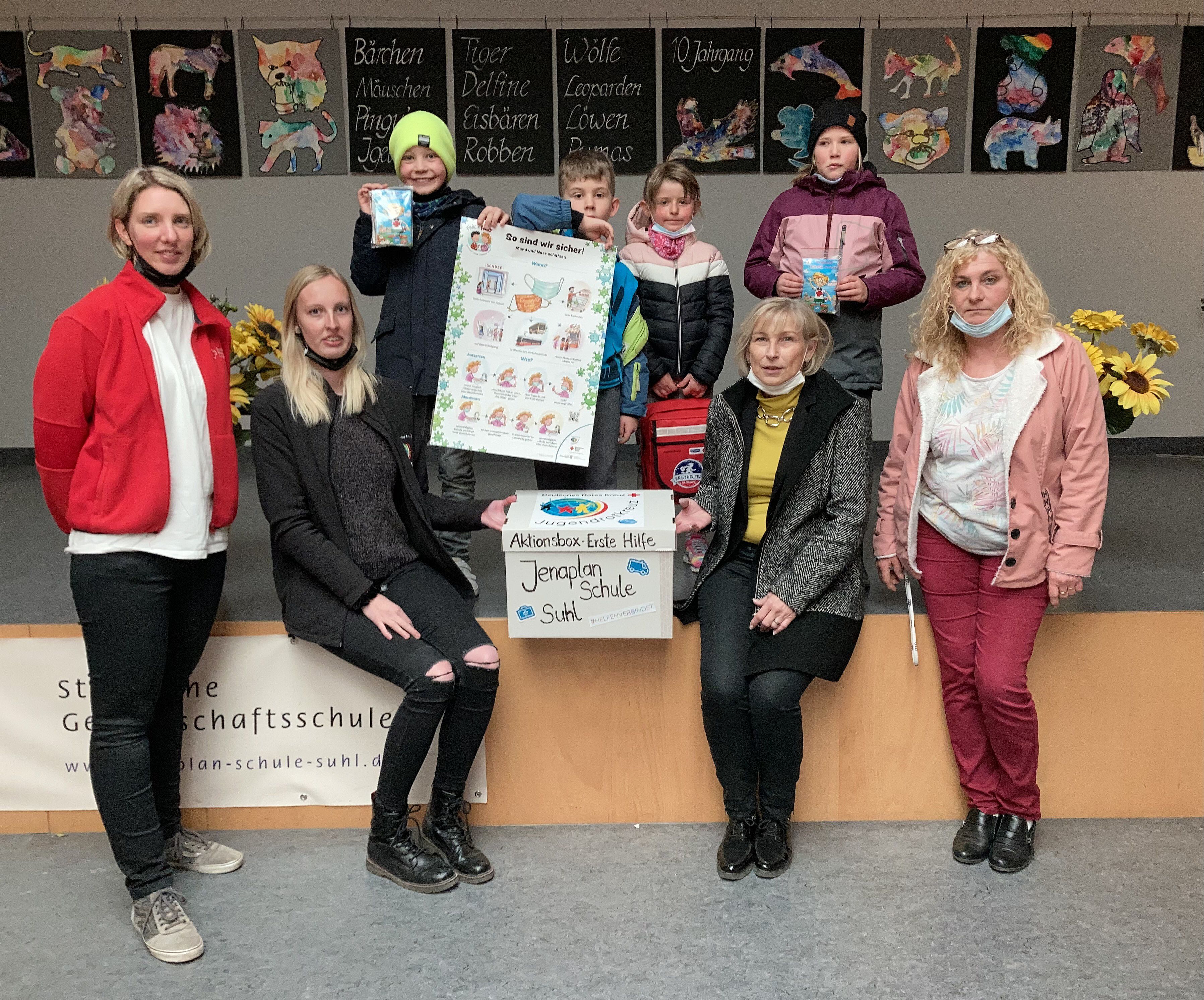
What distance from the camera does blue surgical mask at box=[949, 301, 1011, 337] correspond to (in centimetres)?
231

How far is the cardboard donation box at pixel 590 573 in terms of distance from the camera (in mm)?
2338

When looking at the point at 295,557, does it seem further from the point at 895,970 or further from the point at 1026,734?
A: the point at 1026,734

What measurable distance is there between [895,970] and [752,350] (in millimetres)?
1326

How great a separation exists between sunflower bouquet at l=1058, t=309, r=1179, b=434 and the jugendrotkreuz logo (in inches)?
61.6

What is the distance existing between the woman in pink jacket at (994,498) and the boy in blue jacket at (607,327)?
0.72 meters

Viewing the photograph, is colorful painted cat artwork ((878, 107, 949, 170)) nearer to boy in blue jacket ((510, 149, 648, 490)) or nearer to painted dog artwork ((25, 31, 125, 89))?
boy in blue jacket ((510, 149, 648, 490))

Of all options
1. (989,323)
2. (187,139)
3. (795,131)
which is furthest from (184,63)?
(989,323)

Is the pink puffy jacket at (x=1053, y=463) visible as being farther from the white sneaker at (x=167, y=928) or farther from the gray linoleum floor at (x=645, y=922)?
the white sneaker at (x=167, y=928)

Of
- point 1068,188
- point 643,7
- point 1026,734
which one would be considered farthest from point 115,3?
point 1026,734

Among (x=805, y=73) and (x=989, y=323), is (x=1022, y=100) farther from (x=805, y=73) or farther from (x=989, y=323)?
(x=989, y=323)

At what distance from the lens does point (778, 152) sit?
208 inches

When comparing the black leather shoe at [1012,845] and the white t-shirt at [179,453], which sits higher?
the white t-shirt at [179,453]

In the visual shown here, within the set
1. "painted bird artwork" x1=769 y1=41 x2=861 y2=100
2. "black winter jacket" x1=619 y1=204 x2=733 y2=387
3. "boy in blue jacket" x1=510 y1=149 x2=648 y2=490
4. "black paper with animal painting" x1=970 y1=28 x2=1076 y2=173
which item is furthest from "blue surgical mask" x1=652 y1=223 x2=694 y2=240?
"black paper with animal painting" x1=970 y1=28 x2=1076 y2=173

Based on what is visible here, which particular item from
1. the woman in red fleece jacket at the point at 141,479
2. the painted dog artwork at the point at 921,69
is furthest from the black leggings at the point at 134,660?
the painted dog artwork at the point at 921,69
